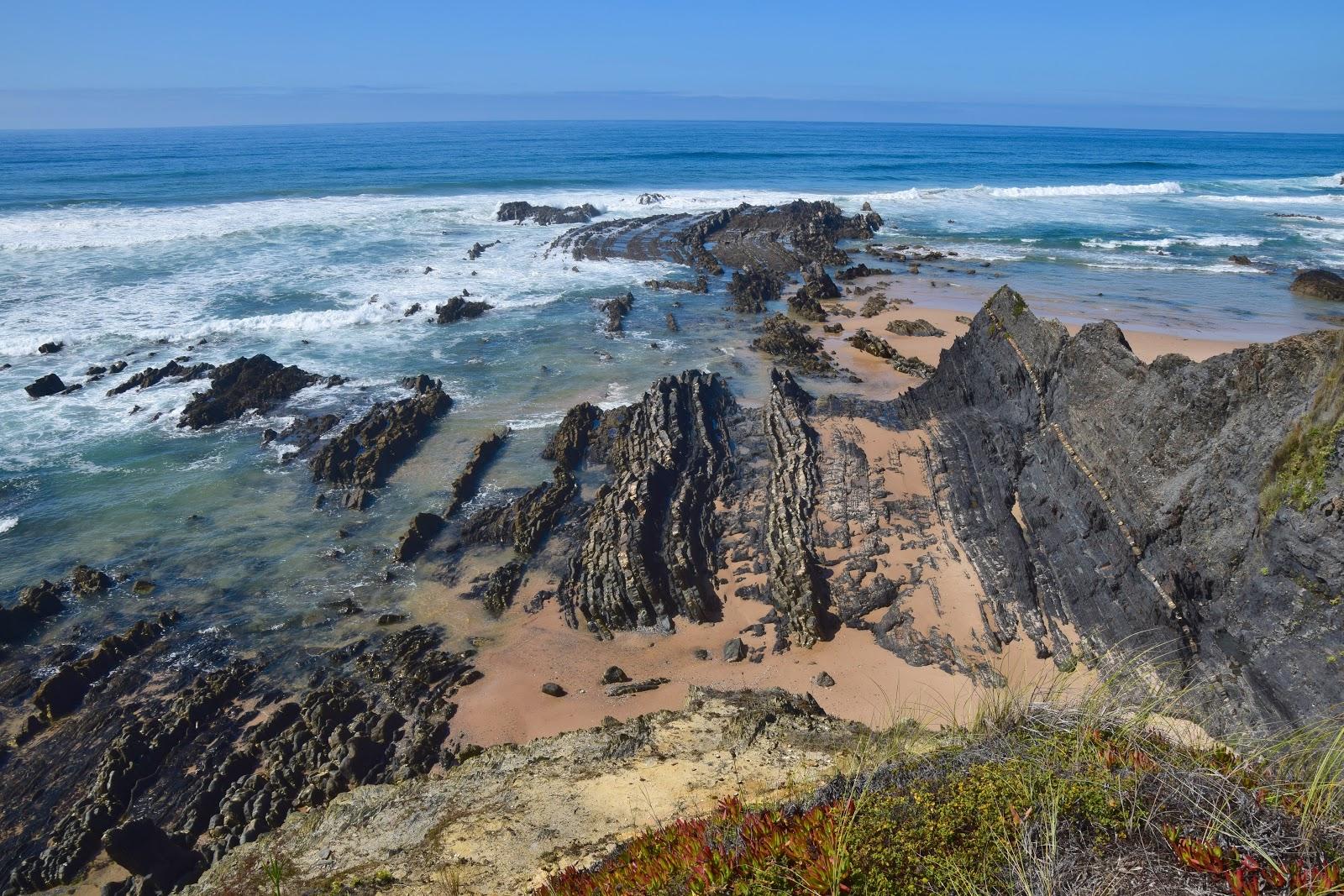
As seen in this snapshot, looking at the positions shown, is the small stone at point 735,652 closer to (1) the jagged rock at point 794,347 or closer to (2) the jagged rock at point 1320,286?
(1) the jagged rock at point 794,347

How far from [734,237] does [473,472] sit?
29185 millimetres

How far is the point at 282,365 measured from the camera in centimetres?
2289

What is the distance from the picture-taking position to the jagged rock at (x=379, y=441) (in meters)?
17.0

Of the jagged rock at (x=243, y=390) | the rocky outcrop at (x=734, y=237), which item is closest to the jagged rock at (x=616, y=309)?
the rocky outcrop at (x=734, y=237)

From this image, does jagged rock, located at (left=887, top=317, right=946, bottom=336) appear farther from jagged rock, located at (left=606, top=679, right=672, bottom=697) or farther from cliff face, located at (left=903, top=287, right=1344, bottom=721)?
jagged rock, located at (left=606, top=679, right=672, bottom=697)

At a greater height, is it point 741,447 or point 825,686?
point 741,447

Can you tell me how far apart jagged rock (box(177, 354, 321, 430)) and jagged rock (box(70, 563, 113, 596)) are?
22.2ft

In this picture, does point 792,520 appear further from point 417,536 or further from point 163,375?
point 163,375

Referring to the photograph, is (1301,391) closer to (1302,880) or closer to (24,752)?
(1302,880)

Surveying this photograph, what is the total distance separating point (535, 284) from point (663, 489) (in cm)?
2135

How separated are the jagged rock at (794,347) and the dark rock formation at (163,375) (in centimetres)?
1621

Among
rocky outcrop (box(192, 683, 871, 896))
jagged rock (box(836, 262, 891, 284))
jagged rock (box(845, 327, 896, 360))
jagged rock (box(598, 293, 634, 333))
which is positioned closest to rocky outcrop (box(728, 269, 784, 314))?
jagged rock (box(836, 262, 891, 284))

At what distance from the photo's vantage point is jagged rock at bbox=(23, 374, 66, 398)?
20531 millimetres

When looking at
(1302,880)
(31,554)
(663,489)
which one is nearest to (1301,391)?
(1302,880)
